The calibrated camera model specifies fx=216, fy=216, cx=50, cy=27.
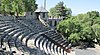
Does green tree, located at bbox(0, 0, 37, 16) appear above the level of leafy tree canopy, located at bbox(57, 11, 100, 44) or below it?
above

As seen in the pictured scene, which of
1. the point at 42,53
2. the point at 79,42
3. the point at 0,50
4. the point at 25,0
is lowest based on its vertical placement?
the point at 79,42

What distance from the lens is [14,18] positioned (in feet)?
96.8

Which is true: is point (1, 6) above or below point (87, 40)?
above

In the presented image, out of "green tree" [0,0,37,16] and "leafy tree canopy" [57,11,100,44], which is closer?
"leafy tree canopy" [57,11,100,44]

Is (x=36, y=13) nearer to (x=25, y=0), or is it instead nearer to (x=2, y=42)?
(x=25, y=0)

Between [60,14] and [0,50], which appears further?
[60,14]

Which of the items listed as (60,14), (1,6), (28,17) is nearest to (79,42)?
(28,17)

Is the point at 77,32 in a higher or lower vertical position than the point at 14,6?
lower

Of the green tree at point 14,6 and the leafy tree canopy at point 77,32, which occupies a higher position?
the green tree at point 14,6

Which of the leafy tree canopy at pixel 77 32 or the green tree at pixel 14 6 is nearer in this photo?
the leafy tree canopy at pixel 77 32

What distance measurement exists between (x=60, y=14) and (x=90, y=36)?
79.8ft

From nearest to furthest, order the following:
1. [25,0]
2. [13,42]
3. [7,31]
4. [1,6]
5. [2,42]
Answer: [2,42], [13,42], [7,31], [1,6], [25,0]

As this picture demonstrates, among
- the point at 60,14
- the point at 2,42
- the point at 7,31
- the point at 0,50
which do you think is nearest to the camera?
the point at 0,50

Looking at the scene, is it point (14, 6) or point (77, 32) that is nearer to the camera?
point (77, 32)
